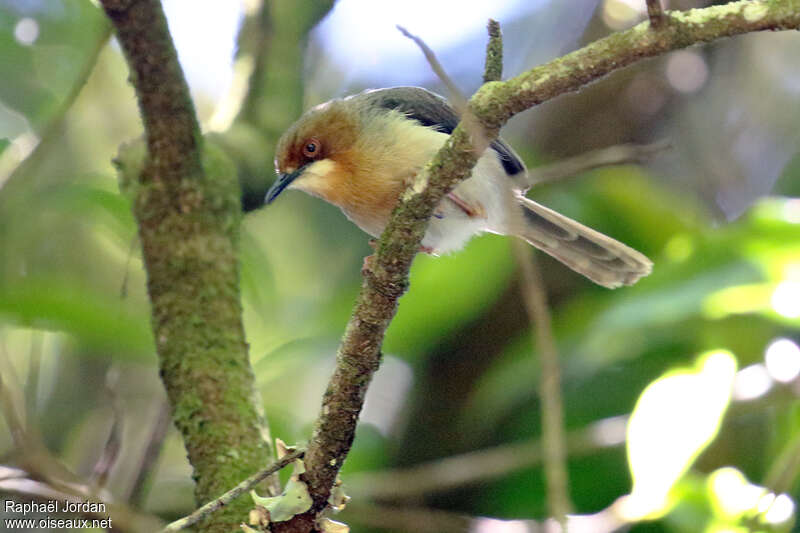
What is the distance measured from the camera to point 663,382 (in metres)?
3.27

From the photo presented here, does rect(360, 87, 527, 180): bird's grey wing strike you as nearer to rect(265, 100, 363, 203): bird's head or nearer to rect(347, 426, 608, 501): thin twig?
rect(265, 100, 363, 203): bird's head

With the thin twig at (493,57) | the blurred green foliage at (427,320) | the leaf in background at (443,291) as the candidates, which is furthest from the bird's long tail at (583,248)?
the thin twig at (493,57)

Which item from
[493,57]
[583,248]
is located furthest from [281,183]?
[493,57]

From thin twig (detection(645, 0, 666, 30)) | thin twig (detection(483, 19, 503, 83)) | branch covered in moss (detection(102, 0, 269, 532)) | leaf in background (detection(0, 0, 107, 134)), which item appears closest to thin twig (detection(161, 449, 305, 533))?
branch covered in moss (detection(102, 0, 269, 532))

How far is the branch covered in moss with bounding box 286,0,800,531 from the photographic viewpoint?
5.81 feet

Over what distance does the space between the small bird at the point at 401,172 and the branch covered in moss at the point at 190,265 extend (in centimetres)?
40

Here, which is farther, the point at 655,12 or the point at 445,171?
the point at 445,171

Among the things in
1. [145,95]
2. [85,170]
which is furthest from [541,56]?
[145,95]

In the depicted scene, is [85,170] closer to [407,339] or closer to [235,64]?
[235,64]

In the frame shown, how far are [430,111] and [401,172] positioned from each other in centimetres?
45

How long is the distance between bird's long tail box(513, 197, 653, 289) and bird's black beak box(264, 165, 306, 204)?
1046 millimetres

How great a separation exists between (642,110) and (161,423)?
11.4 feet

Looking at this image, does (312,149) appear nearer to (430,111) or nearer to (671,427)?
(430,111)

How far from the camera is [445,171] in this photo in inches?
81.0
